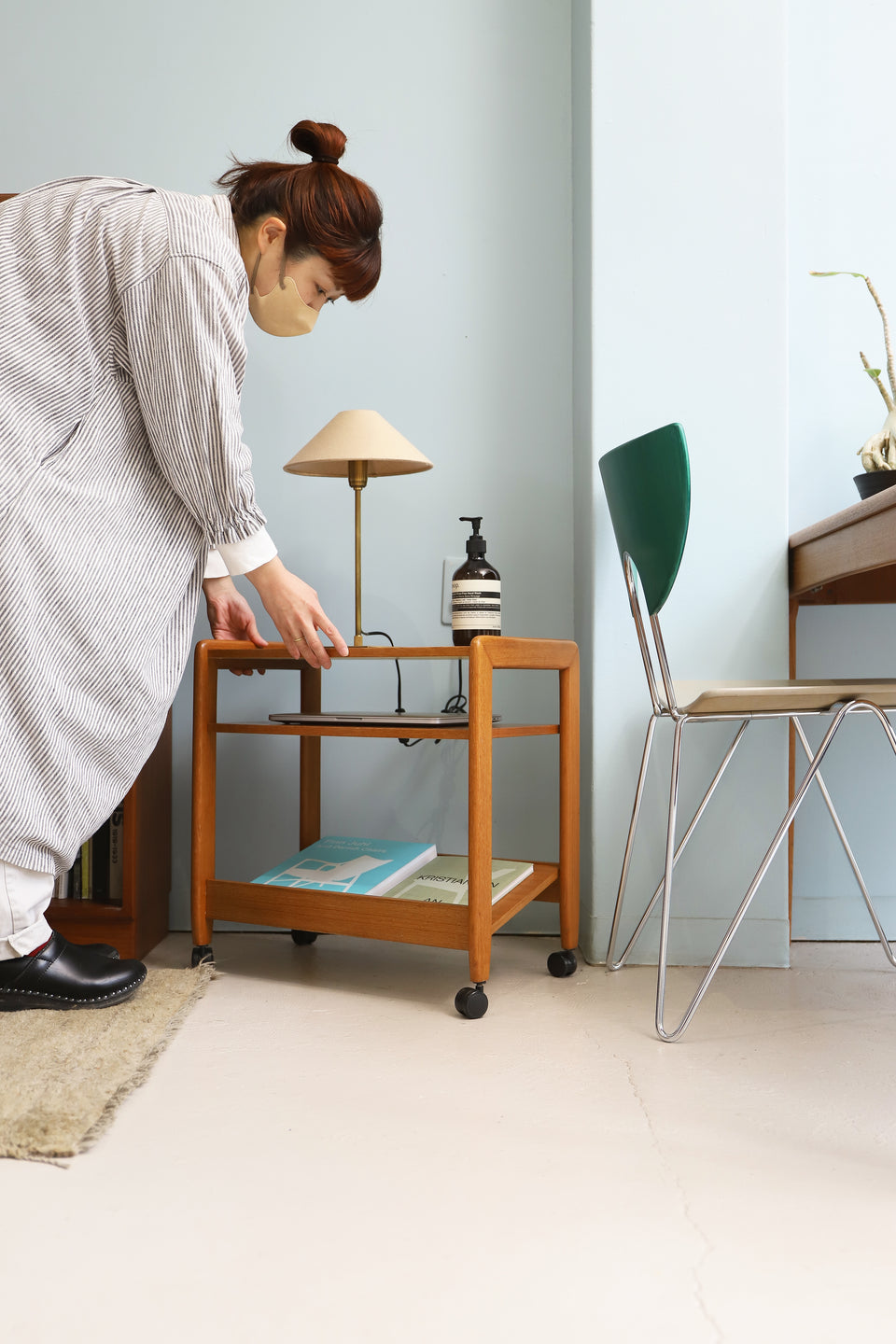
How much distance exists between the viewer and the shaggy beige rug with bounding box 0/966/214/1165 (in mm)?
922

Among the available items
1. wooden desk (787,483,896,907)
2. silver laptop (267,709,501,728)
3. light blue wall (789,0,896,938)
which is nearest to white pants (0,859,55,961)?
silver laptop (267,709,501,728)

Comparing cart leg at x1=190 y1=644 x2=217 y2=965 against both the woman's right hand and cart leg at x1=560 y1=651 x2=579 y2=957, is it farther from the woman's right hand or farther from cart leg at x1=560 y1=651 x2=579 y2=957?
cart leg at x1=560 y1=651 x2=579 y2=957

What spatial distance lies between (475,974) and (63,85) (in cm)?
184

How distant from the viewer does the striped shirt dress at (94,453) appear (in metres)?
1.17

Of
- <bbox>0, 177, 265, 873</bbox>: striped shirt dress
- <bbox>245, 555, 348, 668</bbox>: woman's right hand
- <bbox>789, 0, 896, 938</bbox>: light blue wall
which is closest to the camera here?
<bbox>0, 177, 265, 873</bbox>: striped shirt dress

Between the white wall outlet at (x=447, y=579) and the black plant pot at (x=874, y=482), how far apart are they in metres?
0.71

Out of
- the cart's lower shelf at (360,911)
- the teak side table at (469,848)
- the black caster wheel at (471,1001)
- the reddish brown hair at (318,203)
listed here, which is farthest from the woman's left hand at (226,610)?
the black caster wheel at (471,1001)

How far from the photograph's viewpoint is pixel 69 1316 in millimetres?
660

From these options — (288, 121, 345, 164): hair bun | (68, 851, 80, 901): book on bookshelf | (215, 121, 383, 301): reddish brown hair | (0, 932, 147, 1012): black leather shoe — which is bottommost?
(0, 932, 147, 1012): black leather shoe

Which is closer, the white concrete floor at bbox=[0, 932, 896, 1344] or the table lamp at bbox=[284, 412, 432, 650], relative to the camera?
the white concrete floor at bbox=[0, 932, 896, 1344]

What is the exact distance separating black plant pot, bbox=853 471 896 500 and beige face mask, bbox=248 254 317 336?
0.92m

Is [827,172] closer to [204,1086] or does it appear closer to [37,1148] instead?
[204,1086]

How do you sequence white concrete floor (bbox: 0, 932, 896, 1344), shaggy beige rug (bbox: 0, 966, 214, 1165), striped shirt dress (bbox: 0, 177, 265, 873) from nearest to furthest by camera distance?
white concrete floor (bbox: 0, 932, 896, 1344), shaggy beige rug (bbox: 0, 966, 214, 1165), striped shirt dress (bbox: 0, 177, 265, 873)

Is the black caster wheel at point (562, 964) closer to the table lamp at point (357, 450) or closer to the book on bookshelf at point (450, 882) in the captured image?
the book on bookshelf at point (450, 882)
